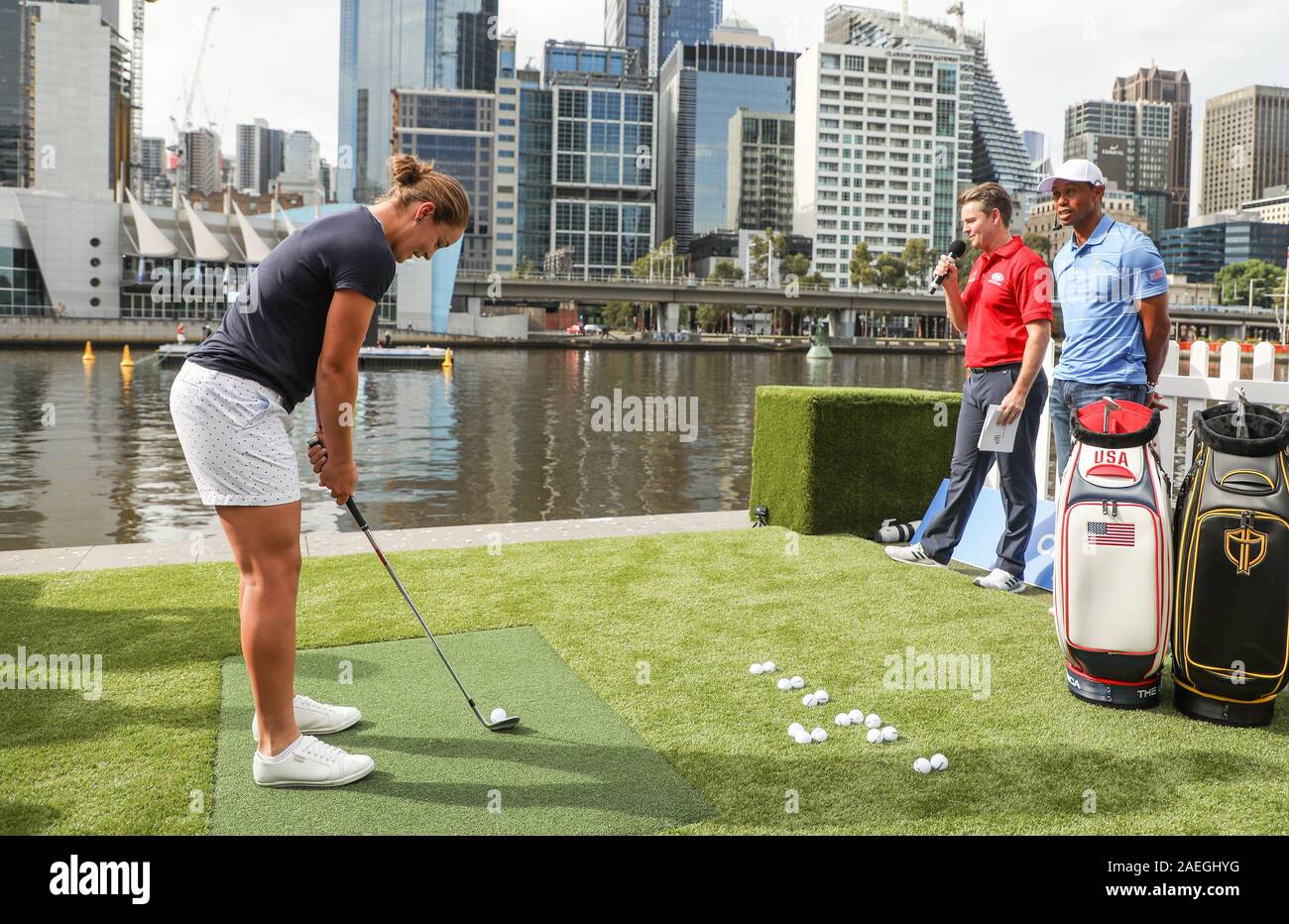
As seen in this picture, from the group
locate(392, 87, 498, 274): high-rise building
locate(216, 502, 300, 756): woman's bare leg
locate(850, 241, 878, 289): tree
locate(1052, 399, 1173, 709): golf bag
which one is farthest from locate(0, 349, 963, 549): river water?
locate(392, 87, 498, 274): high-rise building

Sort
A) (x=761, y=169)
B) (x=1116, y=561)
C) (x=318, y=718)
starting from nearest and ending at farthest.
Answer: (x=318, y=718), (x=1116, y=561), (x=761, y=169)

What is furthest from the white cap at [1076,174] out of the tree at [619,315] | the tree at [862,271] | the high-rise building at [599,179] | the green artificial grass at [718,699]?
the high-rise building at [599,179]

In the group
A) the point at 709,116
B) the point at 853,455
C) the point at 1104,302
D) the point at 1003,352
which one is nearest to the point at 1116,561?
the point at 1104,302

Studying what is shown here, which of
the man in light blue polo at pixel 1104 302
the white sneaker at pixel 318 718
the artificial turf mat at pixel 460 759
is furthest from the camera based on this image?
the man in light blue polo at pixel 1104 302

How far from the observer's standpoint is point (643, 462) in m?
19.3

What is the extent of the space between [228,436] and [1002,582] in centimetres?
484

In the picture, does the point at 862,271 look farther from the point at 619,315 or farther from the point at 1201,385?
the point at 1201,385

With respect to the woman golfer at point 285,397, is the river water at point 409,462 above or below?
below

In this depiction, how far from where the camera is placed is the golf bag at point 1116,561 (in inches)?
175

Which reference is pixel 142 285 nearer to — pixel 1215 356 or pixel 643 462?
pixel 643 462

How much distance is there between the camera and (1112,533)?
4.47m

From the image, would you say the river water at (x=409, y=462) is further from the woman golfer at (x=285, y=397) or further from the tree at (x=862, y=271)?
the tree at (x=862, y=271)
